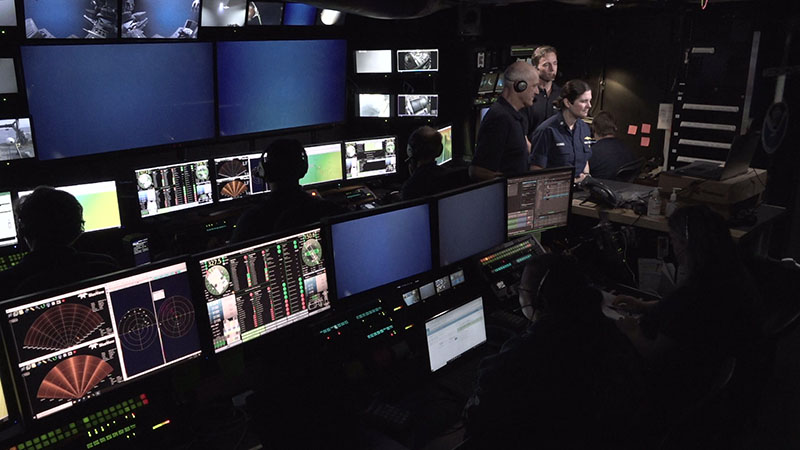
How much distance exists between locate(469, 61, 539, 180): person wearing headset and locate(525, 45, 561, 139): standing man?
2.06 metres

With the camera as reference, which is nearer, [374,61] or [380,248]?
[380,248]

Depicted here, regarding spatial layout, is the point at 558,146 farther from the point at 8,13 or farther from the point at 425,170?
the point at 8,13

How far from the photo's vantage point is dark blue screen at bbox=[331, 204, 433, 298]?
233 centimetres

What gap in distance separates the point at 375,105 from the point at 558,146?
222 centimetres

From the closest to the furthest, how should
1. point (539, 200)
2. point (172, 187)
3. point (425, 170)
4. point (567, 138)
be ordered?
1. point (539, 200)
2. point (425, 170)
3. point (172, 187)
4. point (567, 138)

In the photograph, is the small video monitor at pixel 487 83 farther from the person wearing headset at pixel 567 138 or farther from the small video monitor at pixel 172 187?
the small video monitor at pixel 172 187

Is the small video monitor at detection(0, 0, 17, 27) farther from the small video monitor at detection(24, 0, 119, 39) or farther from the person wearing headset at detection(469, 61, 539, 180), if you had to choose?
the person wearing headset at detection(469, 61, 539, 180)

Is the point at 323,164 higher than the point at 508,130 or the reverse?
the reverse

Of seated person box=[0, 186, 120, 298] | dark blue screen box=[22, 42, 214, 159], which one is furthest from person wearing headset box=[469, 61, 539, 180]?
seated person box=[0, 186, 120, 298]

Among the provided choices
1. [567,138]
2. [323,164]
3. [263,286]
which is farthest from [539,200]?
[323,164]

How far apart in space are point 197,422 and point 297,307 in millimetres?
497

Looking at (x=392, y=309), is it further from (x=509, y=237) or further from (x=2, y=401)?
(x=2, y=401)

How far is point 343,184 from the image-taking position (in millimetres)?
5223

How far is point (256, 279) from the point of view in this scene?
209cm
